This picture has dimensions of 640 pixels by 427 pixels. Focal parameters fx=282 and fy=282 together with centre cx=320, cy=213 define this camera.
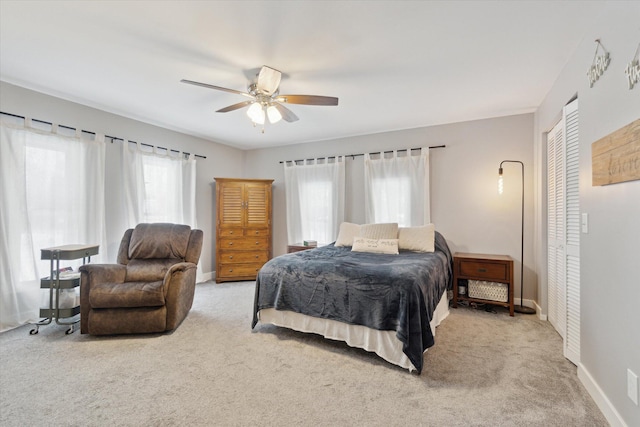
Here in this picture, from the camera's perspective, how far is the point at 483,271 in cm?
342

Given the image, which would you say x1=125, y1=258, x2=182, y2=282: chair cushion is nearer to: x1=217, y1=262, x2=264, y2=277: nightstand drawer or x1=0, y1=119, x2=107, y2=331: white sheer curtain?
x1=0, y1=119, x2=107, y2=331: white sheer curtain

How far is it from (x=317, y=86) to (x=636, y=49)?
230 cm

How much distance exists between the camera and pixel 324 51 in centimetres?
231

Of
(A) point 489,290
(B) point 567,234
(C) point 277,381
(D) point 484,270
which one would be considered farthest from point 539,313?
(C) point 277,381

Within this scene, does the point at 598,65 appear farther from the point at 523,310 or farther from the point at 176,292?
the point at 176,292

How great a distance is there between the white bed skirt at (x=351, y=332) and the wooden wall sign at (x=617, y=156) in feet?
5.26

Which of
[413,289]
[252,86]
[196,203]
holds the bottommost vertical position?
[413,289]

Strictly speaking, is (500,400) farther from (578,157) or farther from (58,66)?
(58,66)

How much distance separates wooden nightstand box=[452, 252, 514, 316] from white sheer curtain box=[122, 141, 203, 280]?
4.11 m

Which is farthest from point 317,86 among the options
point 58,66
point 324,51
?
point 58,66

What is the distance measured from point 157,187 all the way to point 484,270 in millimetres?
4689

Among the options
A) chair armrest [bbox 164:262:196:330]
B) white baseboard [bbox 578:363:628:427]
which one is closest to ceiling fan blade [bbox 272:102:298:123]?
chair armrest [bbox 164:262:196:330]

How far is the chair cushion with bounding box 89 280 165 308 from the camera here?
2.62m

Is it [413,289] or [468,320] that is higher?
[413,289]
